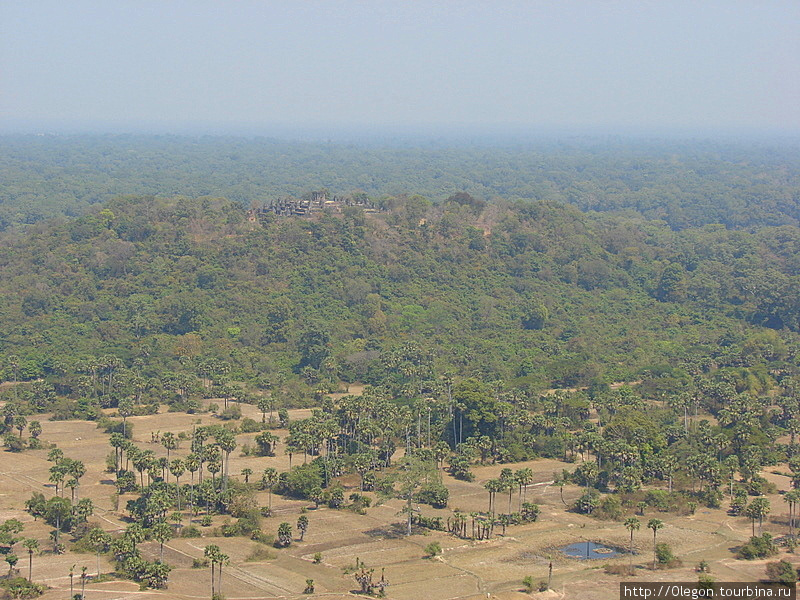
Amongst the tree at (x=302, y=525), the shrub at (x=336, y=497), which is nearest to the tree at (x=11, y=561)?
the tree at (x=302, y=525)

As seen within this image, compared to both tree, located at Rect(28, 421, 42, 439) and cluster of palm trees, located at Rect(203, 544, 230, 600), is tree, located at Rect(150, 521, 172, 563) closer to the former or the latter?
cluster of palm trees, located at Rect(203, 544, 230, 600)

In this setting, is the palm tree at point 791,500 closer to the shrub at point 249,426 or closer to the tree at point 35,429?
the shrub at point 249,426

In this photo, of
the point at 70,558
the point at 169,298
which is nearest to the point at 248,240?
the point at 169,298


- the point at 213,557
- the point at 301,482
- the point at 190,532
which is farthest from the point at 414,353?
the point at 213,557

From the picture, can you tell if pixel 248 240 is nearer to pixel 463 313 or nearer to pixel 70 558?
pixel 463 313

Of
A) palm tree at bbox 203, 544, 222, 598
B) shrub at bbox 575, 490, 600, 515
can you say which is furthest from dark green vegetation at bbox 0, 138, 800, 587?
palm tree at bbox 203, 544, 222, 598

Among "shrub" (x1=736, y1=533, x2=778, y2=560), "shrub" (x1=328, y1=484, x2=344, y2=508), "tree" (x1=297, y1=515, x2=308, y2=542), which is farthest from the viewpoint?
"shrub" (x1=328, y1=484, x2=344, y2=508)
